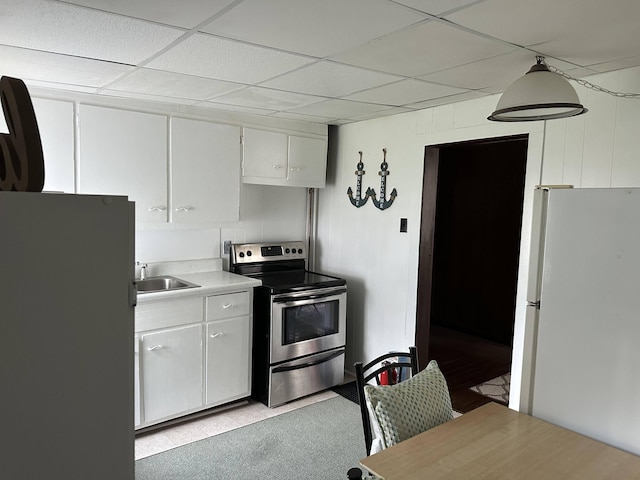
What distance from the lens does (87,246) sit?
3.21 ft

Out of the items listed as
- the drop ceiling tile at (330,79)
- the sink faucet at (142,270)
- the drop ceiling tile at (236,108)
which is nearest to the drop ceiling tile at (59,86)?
the drop ceiling tile at (236,108)

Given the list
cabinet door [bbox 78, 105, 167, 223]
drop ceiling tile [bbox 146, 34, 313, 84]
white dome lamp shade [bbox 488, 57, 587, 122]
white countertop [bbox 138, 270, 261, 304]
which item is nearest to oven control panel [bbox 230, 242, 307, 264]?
white countertop [bbox 138, 270, 261, 304]

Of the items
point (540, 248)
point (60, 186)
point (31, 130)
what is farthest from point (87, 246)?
point (60, 186)

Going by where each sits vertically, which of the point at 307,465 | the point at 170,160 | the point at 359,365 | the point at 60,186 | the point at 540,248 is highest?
the point at 170,160

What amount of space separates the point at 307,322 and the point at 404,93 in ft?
5.88

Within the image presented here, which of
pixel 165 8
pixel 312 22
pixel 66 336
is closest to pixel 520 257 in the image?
pixel 312 22

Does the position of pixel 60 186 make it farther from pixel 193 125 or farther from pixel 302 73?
pixel 302 73

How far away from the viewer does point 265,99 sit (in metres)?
2.95

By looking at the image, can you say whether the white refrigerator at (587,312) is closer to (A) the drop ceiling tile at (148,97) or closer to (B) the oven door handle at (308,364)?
(B) the oven door handle at (308,364)

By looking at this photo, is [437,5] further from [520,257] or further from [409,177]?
[409,177]

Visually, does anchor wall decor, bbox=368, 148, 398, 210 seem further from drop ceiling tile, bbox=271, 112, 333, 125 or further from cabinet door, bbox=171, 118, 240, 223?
cabinet door, bbox=171, 118, 240, 223

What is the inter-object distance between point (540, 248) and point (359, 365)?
33.3 inches

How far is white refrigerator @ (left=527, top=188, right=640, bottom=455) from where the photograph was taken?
156 cm

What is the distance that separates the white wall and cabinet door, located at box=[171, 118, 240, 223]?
988mm
